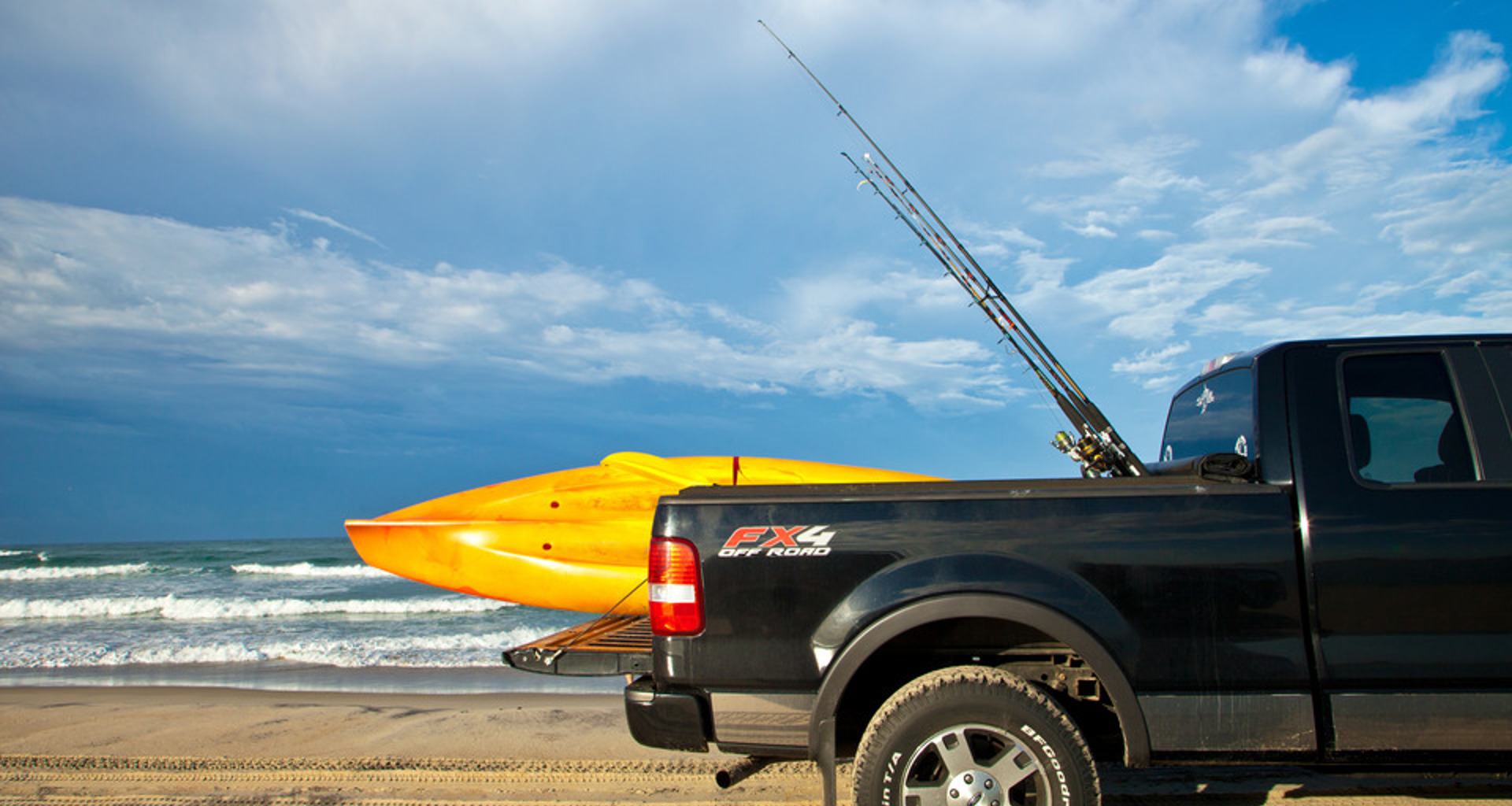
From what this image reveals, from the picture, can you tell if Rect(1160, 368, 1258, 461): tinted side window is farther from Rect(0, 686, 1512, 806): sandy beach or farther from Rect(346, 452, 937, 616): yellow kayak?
Rect(346, 452, 937, 616): yellow kayak

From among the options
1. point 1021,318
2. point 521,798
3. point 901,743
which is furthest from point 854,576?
point 1021,318

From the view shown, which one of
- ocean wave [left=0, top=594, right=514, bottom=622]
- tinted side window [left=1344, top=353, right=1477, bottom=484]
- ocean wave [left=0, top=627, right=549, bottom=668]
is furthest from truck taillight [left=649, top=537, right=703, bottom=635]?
ocean wave [left=0, top=594, right=514, bottom=622]

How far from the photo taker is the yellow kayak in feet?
27.8

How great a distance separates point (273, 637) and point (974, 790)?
44.1 feet

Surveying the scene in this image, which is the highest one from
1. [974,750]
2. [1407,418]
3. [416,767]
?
[1407,418]

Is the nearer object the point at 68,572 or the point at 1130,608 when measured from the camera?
the point at 1130,608

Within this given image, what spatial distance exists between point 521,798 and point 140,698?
18.9 ft

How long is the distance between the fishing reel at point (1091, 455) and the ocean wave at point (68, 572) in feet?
124

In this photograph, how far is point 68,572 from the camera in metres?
35.1

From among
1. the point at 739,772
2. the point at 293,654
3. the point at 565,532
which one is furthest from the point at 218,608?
the point at 739,772

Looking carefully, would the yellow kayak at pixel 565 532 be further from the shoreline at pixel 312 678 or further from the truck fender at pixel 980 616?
the truck fender at pixel 980 616

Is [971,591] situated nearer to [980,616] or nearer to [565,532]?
[980,616]

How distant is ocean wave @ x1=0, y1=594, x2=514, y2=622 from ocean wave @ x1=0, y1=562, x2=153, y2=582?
15.3m

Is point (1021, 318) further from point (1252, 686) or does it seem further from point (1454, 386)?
point (1252, 686)
